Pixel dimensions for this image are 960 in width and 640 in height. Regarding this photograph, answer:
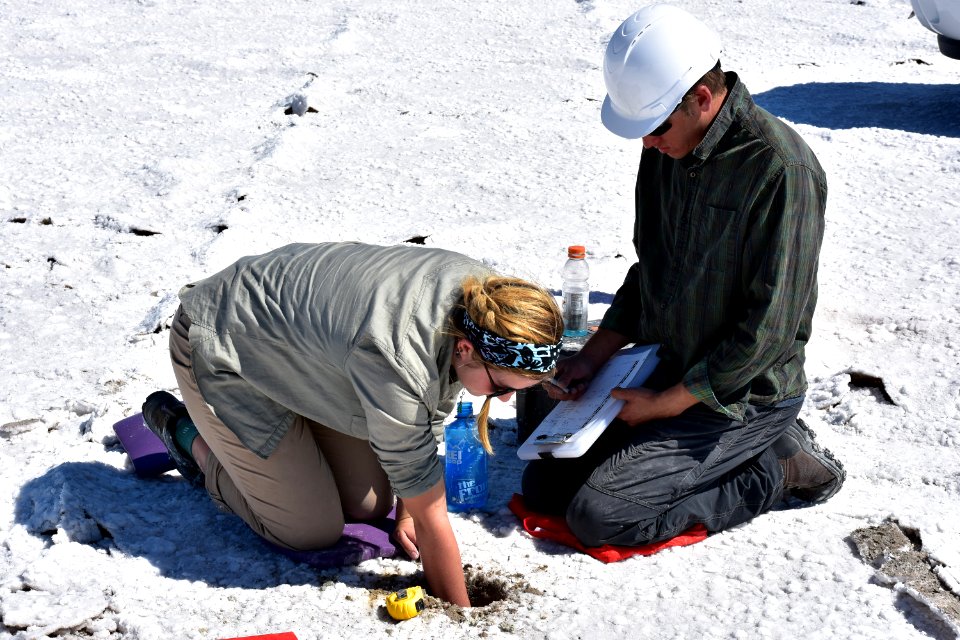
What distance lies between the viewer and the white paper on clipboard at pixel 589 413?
3098 mm

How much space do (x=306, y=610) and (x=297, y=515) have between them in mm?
312

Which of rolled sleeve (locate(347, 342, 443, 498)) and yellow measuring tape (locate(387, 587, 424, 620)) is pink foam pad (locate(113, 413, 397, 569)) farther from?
rolled sleeve (locate(347, 342, 443, 498))

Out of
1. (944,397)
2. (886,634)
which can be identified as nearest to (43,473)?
(886,634)

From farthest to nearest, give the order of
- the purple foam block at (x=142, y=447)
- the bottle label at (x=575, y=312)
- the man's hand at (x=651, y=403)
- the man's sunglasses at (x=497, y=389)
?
the bottle label at (x=575, y=312)
the purple foam block at (x=142, y=447)
the man's hand at (x=651, y=403)
the man's sunglasses at (x=497, y=389)

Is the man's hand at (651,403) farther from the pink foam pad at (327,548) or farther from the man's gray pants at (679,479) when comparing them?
the pink foam pad at (327,548)

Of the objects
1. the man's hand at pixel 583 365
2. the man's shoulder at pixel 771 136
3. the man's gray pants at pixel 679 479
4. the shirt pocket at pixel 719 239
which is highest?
the man's shoulder at pixel 771 136

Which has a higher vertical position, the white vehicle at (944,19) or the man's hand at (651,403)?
the white vehicle at (944,19)

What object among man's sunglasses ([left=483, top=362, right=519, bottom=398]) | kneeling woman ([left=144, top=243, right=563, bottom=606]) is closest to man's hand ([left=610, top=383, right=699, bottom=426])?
kneeling woman ([left=144, top=243, right=563, bottom=606])

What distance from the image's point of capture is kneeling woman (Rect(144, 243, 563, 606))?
2.50 metres

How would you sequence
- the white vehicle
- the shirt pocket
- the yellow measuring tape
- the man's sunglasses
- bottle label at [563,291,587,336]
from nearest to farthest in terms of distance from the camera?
1. the man's sunglasses
2. the yellow measuring tape
3. the shirt pocket
4. bottle label at [563,291,587,336]
5. the white vehicle

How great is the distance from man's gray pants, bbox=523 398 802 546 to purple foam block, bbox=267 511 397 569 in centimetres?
60

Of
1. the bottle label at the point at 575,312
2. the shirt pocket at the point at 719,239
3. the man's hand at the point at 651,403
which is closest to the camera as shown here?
the shirt pocket at the point at 719,239

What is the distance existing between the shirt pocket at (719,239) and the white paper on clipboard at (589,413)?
0.44 m

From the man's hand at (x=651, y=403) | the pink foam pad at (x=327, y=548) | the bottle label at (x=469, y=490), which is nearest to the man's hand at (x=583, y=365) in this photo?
the man's hand at (x=651, y=403)
